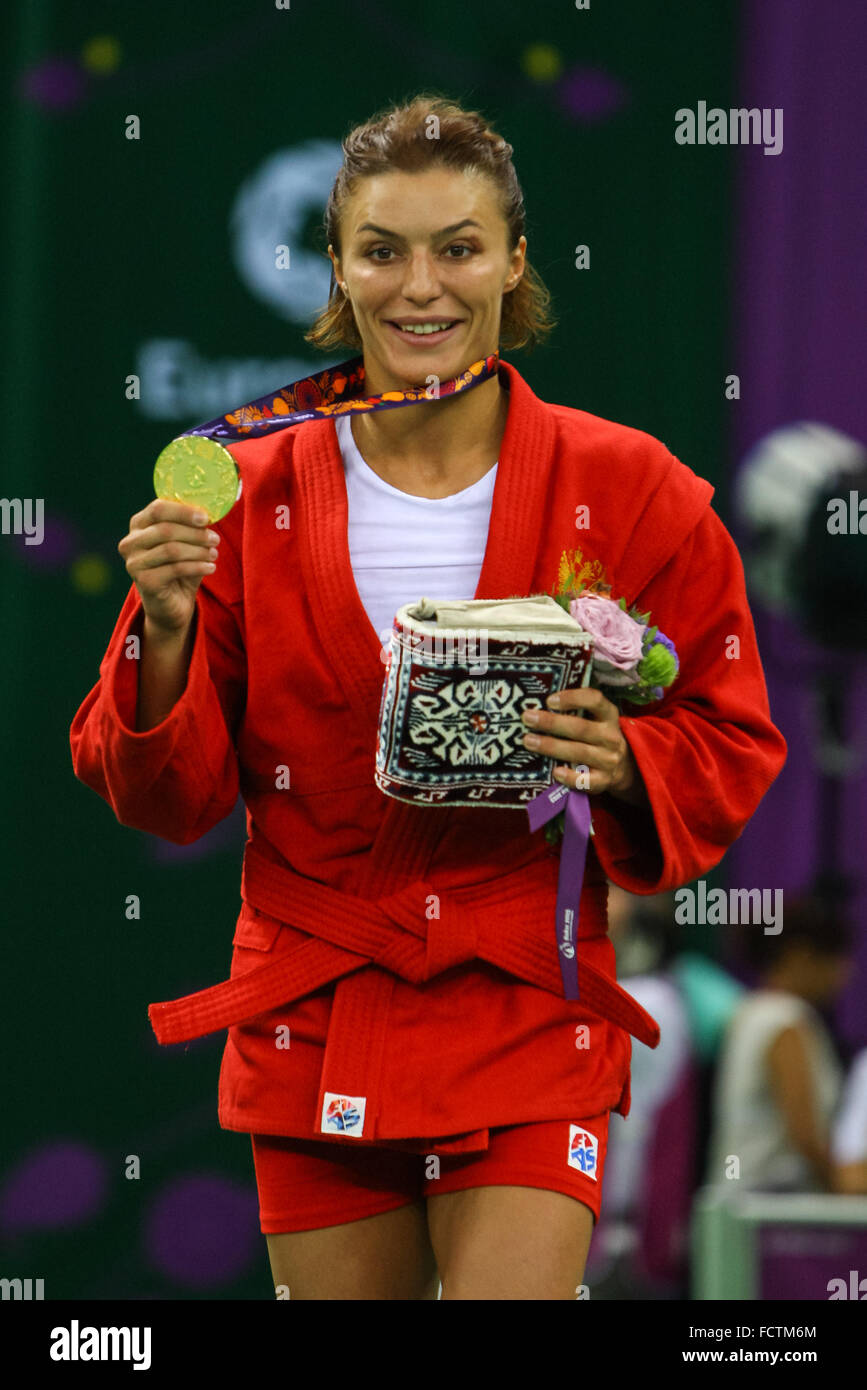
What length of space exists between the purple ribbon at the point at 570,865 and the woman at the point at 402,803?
2cm

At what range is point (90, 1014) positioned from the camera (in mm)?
4391

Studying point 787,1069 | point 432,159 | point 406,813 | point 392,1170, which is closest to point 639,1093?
point 787,1069

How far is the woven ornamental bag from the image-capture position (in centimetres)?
208

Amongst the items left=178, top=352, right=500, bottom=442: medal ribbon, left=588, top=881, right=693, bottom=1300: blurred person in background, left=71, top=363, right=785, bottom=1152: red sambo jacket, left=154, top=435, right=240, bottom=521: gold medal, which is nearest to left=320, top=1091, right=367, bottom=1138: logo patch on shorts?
left=71, top=363, right=785, bottom=1152: red sambo jacket

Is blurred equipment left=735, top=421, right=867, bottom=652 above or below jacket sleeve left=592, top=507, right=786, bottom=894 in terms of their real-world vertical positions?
above

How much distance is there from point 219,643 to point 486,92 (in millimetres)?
2347

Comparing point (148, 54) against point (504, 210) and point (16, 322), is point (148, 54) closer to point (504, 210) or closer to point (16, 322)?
point (16, 322)

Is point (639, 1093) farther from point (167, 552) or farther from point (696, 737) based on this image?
point (167, 552)

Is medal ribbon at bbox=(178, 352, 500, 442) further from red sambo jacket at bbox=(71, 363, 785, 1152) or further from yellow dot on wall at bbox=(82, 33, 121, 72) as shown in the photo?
yellow dot on wall at bbox=(82, 33, 121, 72)

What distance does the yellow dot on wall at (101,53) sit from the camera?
437 cm

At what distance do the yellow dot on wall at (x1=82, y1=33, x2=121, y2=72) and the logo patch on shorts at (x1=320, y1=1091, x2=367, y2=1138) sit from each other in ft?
9.36

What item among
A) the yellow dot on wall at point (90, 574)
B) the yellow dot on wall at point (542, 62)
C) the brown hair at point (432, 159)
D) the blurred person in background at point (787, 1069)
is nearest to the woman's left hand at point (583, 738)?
the brown hair at point (432, 159)

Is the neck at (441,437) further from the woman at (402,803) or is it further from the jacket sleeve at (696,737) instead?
the jacket sleeve at (696,737)

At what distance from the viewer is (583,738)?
215cm
